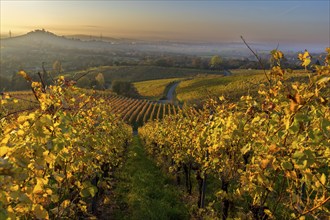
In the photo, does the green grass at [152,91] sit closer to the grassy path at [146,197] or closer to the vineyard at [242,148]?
the grassy path at [146,197]

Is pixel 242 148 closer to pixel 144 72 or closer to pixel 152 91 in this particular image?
pixel 152 91

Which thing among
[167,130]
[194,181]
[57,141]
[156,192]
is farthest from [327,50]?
[167,130]

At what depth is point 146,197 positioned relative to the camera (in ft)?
37.8

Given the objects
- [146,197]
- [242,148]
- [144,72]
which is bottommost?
[144,72]

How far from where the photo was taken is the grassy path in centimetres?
998

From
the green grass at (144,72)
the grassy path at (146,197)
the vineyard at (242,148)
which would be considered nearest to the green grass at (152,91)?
the green grass at (144,72)

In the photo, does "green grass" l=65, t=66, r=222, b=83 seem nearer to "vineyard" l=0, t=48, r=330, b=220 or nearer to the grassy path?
the grassy path

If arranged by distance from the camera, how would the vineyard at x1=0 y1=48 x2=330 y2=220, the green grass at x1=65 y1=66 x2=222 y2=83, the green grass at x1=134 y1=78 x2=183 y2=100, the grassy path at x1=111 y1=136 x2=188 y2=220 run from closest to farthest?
1. the vineyard at x1=0 y1=48 x2=330 y2=220
2. the grassy path at x1=111 y1=136 x2=188 y2=220
3. the green grass at x1=134 y1=78 x2=183 y2=100
4. the green grass at x1=65 y1=66 x2=222 y2=83

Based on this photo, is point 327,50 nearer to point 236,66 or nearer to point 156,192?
point 156,192

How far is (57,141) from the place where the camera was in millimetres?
2818

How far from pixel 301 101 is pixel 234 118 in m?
3.21

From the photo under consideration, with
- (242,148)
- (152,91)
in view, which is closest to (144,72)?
(152,91)

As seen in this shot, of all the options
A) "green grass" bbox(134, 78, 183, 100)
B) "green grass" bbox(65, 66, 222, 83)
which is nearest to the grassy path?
"green grass" bbox(134, 78, 183, 100)

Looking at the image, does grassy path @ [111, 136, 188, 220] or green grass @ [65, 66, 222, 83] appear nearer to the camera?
grassy path @ [111, 136, 188, 220]
